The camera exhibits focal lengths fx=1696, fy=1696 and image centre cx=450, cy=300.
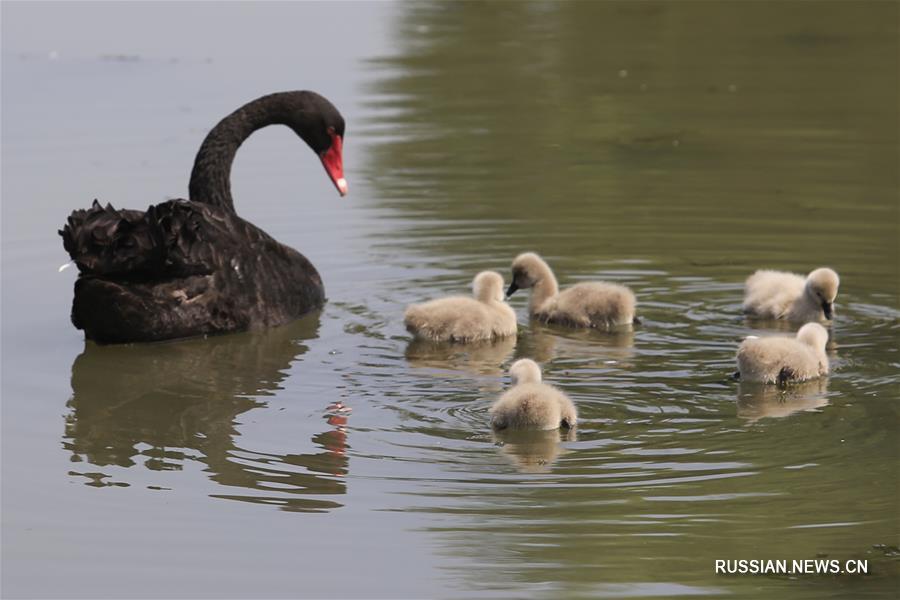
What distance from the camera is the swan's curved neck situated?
945cm

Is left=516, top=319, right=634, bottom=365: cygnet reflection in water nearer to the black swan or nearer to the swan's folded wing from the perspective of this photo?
the black swan

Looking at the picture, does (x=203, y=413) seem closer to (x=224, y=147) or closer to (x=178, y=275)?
(x=178, y=275)

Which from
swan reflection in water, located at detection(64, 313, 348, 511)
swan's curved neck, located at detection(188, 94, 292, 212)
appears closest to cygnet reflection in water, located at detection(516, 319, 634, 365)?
swan reflection in water, located at detection(64, 313, 348, 511)

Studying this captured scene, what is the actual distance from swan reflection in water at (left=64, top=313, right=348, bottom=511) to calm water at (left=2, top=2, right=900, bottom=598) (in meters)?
0.02

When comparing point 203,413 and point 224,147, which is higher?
point 224,147

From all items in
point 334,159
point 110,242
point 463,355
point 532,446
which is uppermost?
point 334,159

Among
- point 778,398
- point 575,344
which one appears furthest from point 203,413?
point 778,398

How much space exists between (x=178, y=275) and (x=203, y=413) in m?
1.36

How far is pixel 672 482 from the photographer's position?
19.3ft

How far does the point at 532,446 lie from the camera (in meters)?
6.34

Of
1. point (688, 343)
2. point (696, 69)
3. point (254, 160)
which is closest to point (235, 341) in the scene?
point (688, 343)

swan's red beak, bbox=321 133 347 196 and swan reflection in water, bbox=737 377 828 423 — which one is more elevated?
swan's red beak, bbox=321 133 347 196

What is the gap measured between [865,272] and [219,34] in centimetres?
1092

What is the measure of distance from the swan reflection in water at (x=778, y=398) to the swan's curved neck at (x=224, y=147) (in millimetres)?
3537
